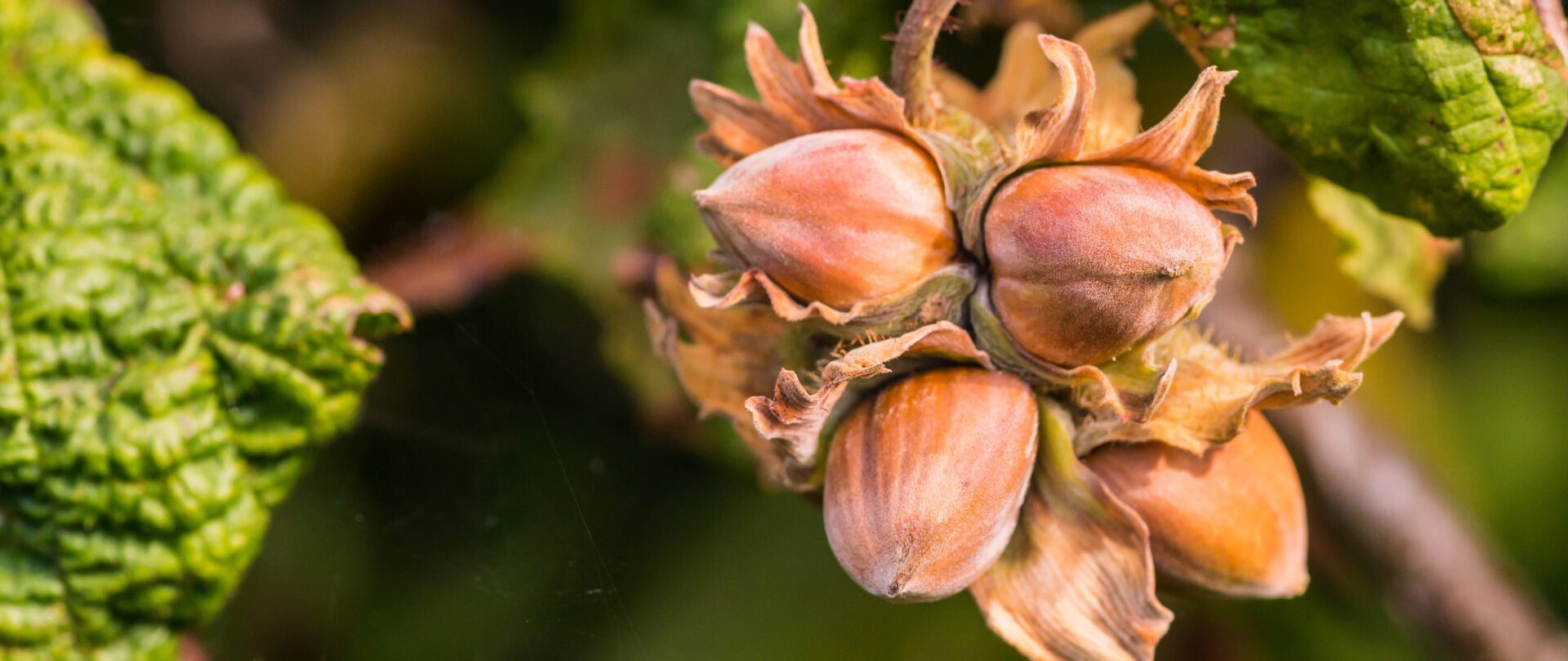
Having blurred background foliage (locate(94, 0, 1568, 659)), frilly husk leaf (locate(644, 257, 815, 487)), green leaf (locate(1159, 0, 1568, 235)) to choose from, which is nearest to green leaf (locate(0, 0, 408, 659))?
blurred background foliage (locate(94, 0, 1568, 659))

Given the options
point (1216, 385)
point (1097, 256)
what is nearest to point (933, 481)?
point (1097, 256)

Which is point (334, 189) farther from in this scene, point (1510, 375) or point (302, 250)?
point (1510, 375)

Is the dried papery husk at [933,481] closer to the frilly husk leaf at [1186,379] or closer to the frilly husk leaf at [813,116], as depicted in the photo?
the frilly husk leaf at [1186,379]

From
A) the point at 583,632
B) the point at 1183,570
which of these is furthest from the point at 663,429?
the point at 1183,570

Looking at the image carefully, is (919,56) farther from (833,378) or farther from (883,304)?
(833,378)

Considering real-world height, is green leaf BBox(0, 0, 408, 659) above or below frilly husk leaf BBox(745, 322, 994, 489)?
below

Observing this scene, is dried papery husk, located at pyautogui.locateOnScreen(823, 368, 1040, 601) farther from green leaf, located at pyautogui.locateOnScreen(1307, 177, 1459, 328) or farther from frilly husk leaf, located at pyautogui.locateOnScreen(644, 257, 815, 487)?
green leaf, located at pyautogui.locateOnScreen(1307, 177, 1459, 328)

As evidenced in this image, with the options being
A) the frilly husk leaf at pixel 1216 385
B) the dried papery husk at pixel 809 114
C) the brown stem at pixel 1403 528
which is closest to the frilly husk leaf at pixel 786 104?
the dried papery husk at pixel 809 114
